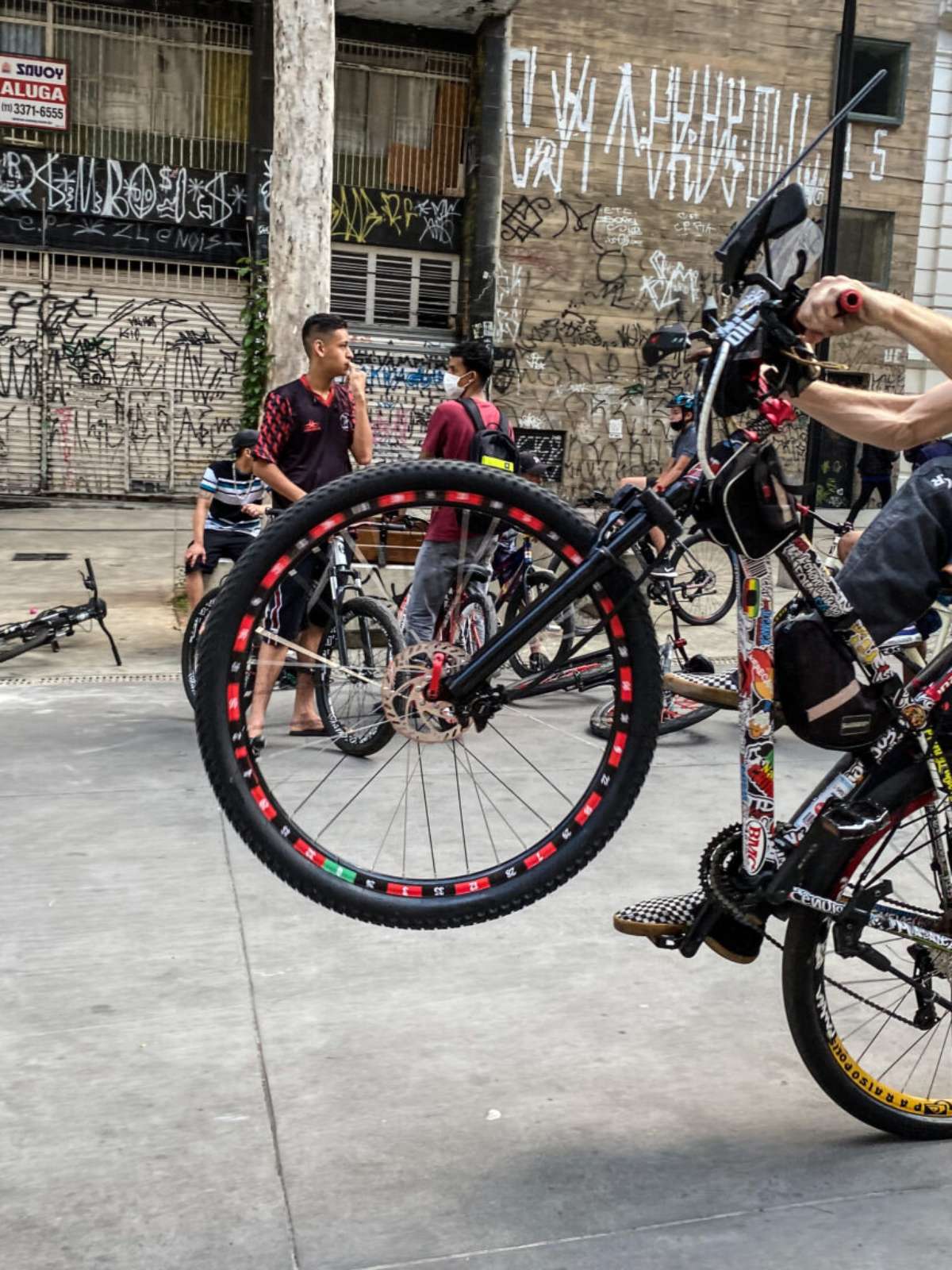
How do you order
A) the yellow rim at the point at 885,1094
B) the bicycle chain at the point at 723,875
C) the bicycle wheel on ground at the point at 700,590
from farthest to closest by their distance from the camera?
the bicycle wheel on ground at the point at 700,590
the yellow rim at the point at 885,1094
the bicycle chain at the point at 723,875

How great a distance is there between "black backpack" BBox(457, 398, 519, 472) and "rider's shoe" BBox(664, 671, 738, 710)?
4.04 meters

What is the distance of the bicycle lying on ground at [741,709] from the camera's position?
2.53 meters

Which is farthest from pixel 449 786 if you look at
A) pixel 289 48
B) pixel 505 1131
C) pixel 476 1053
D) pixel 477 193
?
pixel 477 193

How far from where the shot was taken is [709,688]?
281 centimetres

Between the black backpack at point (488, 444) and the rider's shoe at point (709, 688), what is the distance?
404 centimetres

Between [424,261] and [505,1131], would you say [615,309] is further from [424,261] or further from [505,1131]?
[505,1131]

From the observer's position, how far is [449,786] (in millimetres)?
5523

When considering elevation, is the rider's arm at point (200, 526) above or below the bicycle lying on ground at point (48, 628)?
above

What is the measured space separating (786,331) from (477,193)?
16454 mm

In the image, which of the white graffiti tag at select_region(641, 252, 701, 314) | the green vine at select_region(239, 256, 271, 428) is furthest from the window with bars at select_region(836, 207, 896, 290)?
the green vine at select_region(239, 256, 271, 428)

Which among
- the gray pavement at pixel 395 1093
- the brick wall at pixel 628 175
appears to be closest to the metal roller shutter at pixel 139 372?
the brick wall at pixel 628 175

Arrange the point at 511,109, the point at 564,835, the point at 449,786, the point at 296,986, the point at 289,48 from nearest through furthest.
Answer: the point at 564,835
the point at 296,986
the point at 449,786
the point at 289,48
the point at 511,109

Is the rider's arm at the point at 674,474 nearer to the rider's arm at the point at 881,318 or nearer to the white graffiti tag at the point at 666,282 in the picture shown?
the rider's arm at the point at 881,318

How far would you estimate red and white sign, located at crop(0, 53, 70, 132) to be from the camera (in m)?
17.0
